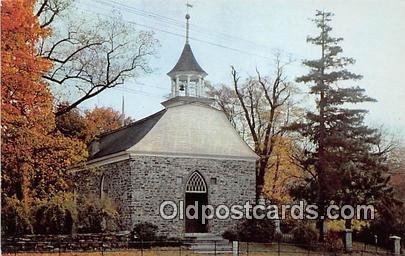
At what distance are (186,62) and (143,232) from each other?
1.05m

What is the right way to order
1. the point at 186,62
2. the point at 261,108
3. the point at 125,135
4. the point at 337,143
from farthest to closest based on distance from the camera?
1. the point at 337,143
2. the point at 261,108
3. the point at 125,135
4. the point at 186,62

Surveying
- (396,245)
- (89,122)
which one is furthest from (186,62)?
(396,245)

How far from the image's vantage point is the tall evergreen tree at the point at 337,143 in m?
4.56

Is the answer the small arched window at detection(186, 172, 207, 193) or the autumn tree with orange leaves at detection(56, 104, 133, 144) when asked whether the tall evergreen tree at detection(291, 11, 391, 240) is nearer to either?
A: the small arched window at detection(186, 172, 207, 193)

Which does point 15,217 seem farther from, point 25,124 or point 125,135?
point 125,135

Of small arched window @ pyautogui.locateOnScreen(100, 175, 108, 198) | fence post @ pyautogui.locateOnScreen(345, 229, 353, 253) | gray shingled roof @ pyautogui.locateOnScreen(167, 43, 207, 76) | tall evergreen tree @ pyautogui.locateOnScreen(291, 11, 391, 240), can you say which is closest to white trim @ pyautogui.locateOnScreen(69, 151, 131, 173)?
small arched window @ pyautogui.locateOnScreen(100, 175, 108, 198)

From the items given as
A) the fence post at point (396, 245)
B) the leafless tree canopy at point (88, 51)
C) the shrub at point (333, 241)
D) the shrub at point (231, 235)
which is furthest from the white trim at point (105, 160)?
the fence post at point (396, 245)

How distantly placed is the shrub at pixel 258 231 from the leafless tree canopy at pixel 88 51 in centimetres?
116

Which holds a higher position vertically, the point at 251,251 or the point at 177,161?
the point at 177,161

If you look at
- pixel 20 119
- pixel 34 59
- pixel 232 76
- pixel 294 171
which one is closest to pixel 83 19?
pixel 34 59

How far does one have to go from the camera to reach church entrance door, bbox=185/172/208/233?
14.2 ft

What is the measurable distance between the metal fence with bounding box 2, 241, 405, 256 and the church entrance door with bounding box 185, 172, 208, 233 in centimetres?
12

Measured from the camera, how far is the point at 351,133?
4.67m

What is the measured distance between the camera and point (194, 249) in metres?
4.43
